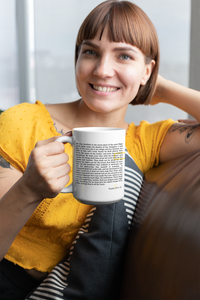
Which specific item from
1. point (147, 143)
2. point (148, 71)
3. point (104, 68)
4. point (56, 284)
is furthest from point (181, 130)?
point (56, 284)

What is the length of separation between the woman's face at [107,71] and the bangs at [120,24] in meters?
0.02

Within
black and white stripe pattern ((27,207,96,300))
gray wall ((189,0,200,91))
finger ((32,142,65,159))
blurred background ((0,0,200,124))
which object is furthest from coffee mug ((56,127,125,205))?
blurred background ((0,0,200,124))

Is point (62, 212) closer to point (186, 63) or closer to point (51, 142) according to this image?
point (51, 142)

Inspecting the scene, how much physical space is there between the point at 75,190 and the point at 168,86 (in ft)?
2.26

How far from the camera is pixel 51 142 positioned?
0.59 meters

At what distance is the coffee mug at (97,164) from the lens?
21.8 inches

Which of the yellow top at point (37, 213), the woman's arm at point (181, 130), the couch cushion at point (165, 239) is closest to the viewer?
the couch cushion at point (165, 239)

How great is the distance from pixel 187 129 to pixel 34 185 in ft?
2.00

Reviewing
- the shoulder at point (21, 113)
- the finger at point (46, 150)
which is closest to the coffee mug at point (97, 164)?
the finger at point (46, 150)

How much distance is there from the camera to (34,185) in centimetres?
58

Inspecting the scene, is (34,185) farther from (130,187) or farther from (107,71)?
(107,71)

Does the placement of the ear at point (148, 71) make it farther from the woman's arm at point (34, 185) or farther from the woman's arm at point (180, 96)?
the woman's arm at point (34, 185)

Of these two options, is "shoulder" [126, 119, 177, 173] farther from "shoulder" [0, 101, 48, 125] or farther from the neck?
"shoulder" [0, 101, 48, 125]

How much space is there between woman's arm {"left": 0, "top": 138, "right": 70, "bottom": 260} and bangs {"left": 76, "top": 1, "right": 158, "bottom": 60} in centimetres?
43
